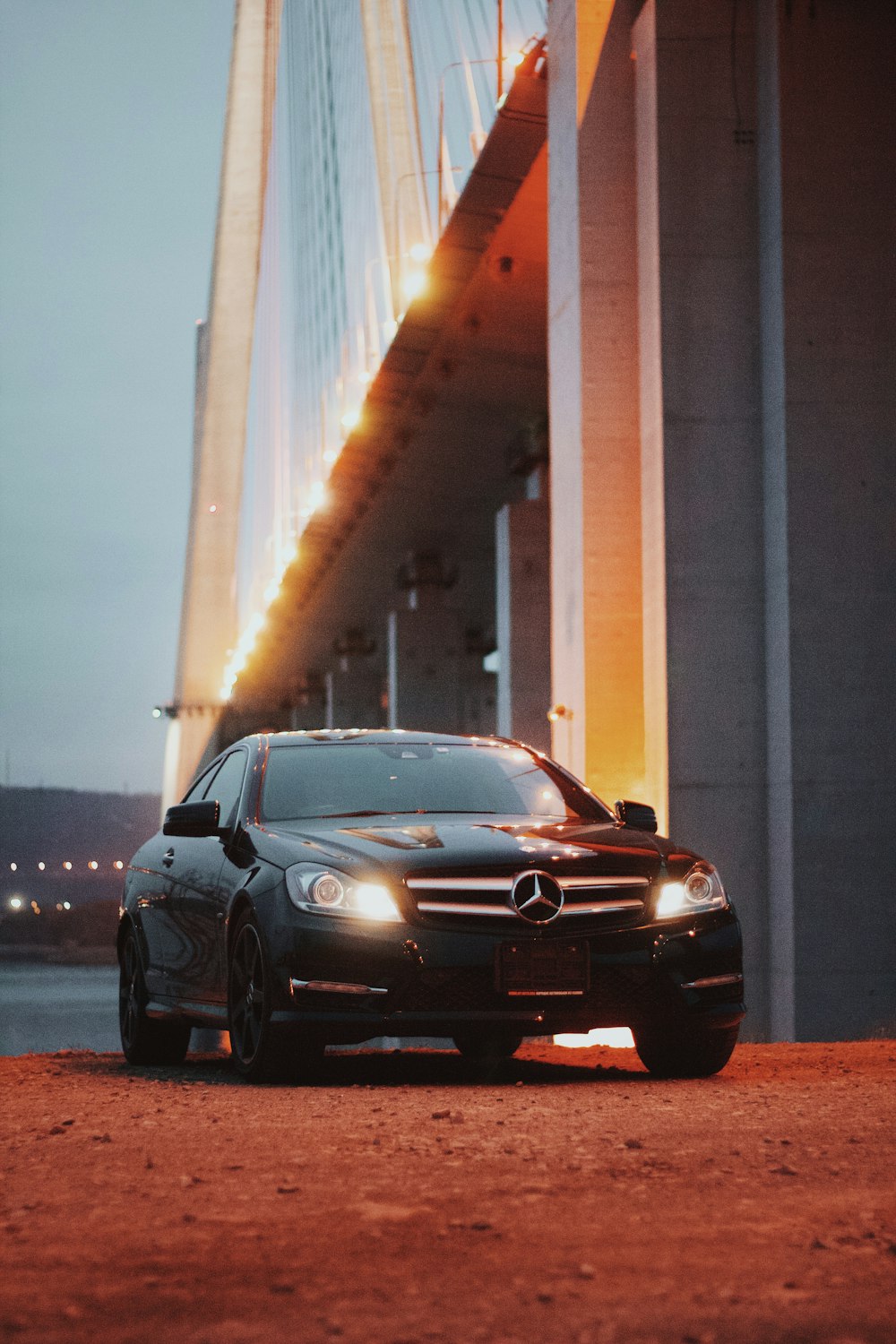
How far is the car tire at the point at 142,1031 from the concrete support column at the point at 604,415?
23.8ft

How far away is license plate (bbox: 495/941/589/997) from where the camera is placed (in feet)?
21.4

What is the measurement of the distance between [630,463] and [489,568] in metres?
30.0

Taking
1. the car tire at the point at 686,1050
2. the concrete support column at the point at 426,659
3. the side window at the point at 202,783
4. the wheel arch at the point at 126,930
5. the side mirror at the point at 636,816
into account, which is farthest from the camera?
the concrete support column at the point at 426,659

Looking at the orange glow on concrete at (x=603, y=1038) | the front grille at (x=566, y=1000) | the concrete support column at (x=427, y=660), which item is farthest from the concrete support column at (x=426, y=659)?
the front grille at (x=566, y=1000)

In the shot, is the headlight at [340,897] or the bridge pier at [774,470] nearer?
the headlight at [340,897]

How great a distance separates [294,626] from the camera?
56219 millimetres

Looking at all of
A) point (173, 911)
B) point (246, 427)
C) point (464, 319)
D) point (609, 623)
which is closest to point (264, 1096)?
point (173, 911)

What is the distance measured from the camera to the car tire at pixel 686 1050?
22.8ft

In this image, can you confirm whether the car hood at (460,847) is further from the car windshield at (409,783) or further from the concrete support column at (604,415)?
the concrete support column at (604,415)

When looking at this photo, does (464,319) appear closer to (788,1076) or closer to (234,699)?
(788,1076)

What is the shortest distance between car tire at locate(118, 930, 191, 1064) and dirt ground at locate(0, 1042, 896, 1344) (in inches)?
79.5

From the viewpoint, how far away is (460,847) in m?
6.72

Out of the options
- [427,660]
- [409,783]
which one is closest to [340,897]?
[409,783]

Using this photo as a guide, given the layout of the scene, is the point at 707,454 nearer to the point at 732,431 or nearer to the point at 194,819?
the point at 732,431
